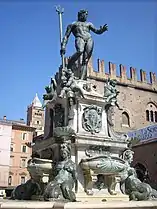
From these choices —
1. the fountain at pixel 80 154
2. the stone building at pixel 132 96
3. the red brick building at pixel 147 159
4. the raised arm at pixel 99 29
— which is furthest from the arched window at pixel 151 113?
the fountain at pixel 80 154

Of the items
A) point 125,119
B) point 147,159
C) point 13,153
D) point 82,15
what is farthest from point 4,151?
point 82,15

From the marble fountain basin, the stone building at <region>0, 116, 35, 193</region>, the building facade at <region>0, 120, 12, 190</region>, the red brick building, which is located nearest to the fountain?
the marble fountain basin

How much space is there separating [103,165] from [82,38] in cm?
370

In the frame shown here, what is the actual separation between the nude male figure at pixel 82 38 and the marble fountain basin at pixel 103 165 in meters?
2.57

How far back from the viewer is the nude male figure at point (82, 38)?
7.66m

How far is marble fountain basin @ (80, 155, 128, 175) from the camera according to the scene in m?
5.74

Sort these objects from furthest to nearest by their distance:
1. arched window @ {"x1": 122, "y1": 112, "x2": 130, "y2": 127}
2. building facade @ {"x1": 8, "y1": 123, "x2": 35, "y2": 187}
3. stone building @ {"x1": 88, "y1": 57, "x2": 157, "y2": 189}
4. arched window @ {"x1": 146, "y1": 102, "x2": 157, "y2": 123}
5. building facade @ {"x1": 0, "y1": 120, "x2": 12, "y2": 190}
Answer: building facade @ {"x1": 8, "y1": 123, "x2": 35, "y2": 187} → building facade @ {"x1": 0, "y1": 120, "x2": 12, "y2": 190} → arched window @ {"x1": 146, "y1": 102, "x2": 157, "y2": 123} → arched window @ {"x1": 122, "y1": 112, "x2": 130, "y2": 127} → stone building @ {"x1": 88, "y1": 57, "x2": 157, "y2": 189}

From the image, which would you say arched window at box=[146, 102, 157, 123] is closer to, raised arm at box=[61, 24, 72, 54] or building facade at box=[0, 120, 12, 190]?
building facade at box=[0, 120, 12, 190]

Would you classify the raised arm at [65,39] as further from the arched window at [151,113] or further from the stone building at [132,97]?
the arched window at [151,113]

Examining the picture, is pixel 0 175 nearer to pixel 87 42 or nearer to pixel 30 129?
pixel 30 129

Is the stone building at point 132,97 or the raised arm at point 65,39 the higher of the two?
the stone building at point 132,97

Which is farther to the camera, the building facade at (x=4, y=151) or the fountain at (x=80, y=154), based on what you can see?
the building facade at (x=4, y=151)

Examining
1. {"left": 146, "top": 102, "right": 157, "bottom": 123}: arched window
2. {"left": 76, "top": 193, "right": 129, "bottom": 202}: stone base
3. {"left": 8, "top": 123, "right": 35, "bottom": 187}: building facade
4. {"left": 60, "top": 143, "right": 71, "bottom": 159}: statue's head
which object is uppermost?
{"left": 146, "top": 102, "right": 157, "bottom": 123}: arched window

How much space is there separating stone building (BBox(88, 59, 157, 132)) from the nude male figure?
24607mm
